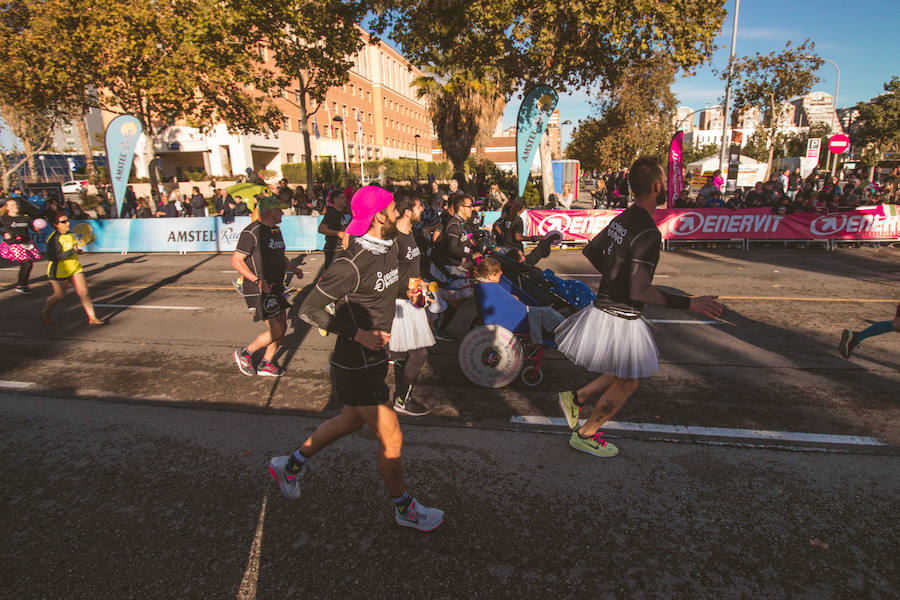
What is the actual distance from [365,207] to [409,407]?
239 cm

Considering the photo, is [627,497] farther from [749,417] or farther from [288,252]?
[288,252]

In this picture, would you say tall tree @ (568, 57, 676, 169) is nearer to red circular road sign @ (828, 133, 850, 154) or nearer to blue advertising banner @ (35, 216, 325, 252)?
red circular road sign @ (828, 133, 850, 154)

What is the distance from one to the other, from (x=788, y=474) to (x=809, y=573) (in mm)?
1004

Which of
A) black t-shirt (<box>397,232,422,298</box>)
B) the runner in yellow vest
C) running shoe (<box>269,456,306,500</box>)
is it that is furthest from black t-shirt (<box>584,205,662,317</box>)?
the runner in yellow vest

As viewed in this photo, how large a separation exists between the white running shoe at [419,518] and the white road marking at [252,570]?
84 cm

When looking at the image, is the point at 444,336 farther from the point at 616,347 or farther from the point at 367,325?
the point at 367,325

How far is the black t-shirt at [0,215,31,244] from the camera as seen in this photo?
1012 cm

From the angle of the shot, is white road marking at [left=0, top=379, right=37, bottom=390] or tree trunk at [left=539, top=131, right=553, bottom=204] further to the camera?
tree trunk at [left=539, top=131, right=553, bottom=204]

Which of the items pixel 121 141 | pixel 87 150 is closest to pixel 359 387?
pixel 121 141

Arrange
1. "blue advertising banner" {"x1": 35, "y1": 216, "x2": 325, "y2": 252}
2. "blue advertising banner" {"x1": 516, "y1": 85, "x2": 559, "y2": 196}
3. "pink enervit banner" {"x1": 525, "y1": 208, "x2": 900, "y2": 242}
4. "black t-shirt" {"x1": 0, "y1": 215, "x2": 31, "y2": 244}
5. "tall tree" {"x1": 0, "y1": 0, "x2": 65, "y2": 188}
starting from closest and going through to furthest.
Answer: "black t-shirt" {"x1": 0, "y1": 215, "x2": 31, "y2": 244} → "pink enervit banner" {"x1": 525, "y1": 208, "x2": 900, "y2": 242} → "blue advertising banner" {"x1": 35, "y1": 216, "x2": 325, "y2": 252} → "blue advertising banner" {"x1": 516, "y1": 85, "x2": 559, "y2": 196} → "tall tree" {"x1": 0, "y1": 0, "x2": 65, "y2": 188}

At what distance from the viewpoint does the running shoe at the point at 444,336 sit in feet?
22.7

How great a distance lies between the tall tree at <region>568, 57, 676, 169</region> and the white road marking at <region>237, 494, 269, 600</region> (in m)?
33.5

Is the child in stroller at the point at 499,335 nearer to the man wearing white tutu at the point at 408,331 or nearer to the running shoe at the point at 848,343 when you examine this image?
the man wearing white tutu at the point at 408,331

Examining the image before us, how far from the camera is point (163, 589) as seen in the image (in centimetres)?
259
